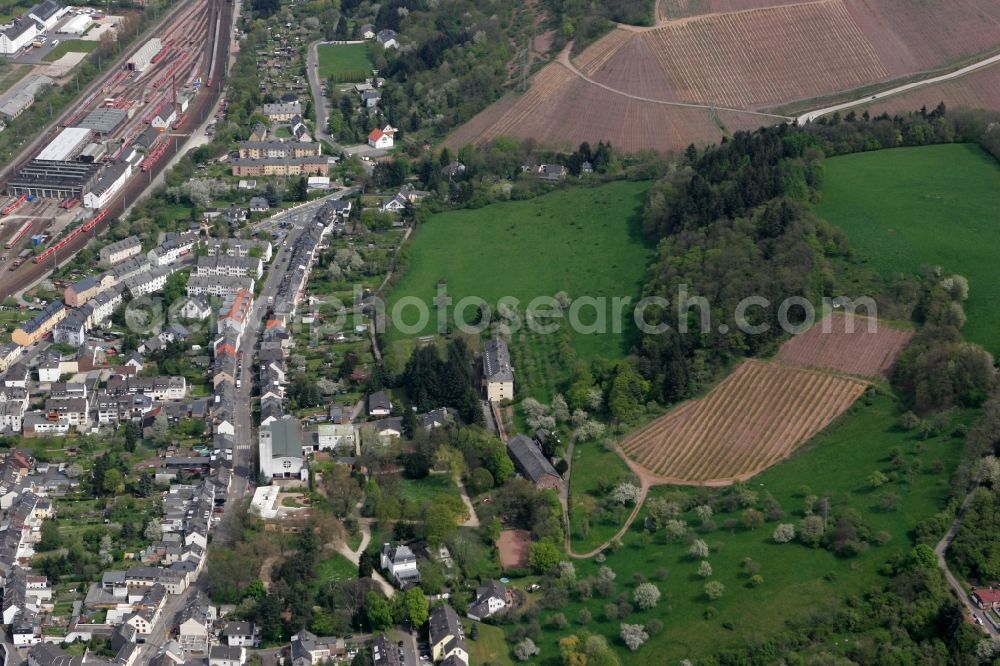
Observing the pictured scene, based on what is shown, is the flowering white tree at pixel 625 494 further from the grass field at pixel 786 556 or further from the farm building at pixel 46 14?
the farm building at pixel 46 14

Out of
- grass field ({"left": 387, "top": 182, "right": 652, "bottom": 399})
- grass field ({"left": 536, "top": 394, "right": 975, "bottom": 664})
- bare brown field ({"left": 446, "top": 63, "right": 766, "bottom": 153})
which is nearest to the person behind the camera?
grass field ({"left": 536, "top": 394, "right": 975, "bottom": 664})

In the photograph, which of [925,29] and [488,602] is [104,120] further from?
[488,602]

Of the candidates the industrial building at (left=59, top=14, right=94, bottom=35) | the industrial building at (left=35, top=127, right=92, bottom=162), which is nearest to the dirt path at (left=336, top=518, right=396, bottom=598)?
the industrial building at (left=35, top=127, right=92, bottom=162)

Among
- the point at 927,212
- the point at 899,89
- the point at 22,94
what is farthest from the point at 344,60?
the point at 927,212

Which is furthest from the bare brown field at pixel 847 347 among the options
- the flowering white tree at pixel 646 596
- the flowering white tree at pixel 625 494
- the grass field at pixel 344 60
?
the grass field at pixel 344 60

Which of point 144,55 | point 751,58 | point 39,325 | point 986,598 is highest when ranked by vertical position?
point 986,598

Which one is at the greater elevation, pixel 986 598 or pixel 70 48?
pixel 986 598

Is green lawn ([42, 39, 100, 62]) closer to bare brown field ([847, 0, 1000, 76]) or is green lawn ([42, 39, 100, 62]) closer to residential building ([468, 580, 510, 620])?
bare brown field ([847, 0, 1000, 76])
